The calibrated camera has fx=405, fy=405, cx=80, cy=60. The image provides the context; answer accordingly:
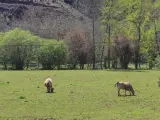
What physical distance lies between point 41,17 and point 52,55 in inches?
3503

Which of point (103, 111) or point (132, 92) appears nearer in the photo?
point (103, 111)

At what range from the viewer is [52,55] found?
240 feet

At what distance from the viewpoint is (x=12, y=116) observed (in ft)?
66.7

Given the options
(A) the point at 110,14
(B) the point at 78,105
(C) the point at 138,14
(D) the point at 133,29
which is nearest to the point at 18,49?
(A) the point at 110,14

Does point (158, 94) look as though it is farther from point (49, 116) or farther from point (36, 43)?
point (36, 43)

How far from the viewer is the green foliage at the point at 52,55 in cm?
7294

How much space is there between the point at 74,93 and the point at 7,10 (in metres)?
140

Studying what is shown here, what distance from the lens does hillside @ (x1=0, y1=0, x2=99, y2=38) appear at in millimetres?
141113

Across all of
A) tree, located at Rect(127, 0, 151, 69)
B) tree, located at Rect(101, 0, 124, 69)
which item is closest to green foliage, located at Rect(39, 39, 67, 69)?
tree, located at Rect(101, 0, 124, 69)

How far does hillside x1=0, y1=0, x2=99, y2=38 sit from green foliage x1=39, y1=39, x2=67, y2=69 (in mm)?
57409

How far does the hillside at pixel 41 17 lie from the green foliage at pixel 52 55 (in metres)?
57.4

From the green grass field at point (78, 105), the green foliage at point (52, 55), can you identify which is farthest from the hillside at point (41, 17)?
the green grass field at point (78, 105)

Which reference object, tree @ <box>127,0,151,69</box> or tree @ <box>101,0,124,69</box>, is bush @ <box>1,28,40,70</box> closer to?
tree @ <box>101,0,124,69</box>

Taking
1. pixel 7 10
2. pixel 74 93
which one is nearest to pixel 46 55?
pixel 74 93
